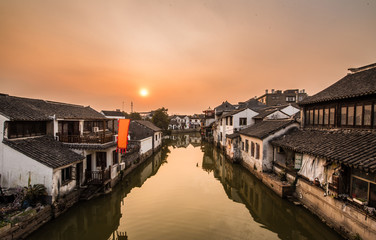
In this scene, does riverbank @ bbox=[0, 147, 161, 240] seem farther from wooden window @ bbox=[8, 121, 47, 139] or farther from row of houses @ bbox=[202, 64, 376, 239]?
row of houses @ bbox=[202, 64, 376, 239]

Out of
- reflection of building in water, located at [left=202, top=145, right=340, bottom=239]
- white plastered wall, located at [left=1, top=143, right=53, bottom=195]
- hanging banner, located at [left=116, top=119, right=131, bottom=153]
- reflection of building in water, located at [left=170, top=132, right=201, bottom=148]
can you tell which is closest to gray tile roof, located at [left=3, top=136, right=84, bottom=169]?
white plastered wall, located at [left=1, top=143, right=53, bottom=195]

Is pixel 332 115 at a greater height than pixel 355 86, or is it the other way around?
pixel 355 86

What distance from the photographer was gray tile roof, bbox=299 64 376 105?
10.1 m

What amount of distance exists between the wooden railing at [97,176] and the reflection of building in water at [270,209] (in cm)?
971

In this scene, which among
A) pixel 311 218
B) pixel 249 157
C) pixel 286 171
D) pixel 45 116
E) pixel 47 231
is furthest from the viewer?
pixel 249 157

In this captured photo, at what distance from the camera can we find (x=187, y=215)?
10.5m

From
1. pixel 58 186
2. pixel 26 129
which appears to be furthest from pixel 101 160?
pixel 26 129

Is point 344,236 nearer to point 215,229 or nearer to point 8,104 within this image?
point 215,229

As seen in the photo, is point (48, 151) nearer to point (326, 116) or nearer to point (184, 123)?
point (326, 116)

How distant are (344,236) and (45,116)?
19.2 m

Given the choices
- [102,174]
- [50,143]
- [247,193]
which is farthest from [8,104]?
[247,193]

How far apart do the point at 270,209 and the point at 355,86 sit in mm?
9981

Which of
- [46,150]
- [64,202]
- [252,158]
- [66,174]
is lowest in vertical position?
[64,202]

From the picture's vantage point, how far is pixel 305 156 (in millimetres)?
11875
